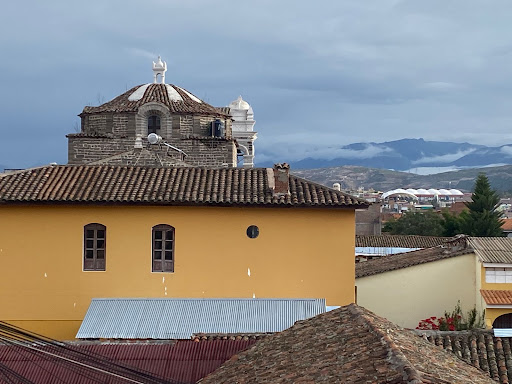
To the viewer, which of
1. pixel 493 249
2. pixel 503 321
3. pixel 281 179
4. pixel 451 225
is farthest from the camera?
pixel 451 225

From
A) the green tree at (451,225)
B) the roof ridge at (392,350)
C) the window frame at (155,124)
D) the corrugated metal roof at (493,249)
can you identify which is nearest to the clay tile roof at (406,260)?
the corrugated metal roof at (493,249)

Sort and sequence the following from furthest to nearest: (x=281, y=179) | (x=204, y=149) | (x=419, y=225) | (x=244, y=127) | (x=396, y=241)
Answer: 1. (x=419, y=225)
2. (x=396, y=241)
3. (x=244, y=127)
4. (x=204, y=149)
5. (x=281, y=179)

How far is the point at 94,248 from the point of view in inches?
793

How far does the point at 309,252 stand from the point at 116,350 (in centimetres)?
756

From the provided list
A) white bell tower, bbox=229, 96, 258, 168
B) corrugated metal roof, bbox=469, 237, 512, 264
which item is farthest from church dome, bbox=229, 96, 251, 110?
corrugated metal roof, bbox=469, 237, 512, 264

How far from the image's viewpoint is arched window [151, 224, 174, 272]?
20125 millimetres

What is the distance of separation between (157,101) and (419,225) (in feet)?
113

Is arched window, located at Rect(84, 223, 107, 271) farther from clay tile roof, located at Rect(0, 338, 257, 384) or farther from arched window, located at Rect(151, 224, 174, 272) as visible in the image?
clay tile roof, located at Rect(0, 338, 257, 384)

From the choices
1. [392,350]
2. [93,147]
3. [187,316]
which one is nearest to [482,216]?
[93,147]

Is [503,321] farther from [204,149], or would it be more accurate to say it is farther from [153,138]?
[153,138]

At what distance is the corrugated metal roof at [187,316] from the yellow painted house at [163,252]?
2.32 ft

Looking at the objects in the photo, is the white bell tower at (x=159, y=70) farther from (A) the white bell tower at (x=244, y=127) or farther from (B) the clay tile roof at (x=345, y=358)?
(B) the clay tile roof at (x=345, y=358)

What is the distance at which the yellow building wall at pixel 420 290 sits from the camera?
27328mm

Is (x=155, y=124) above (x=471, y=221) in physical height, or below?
above
